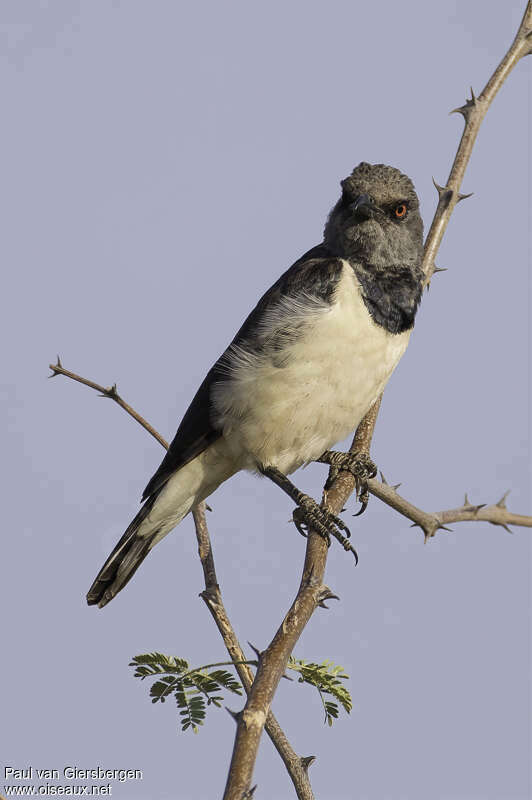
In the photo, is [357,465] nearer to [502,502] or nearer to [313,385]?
[313,385]

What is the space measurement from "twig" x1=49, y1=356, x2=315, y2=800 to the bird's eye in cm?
280

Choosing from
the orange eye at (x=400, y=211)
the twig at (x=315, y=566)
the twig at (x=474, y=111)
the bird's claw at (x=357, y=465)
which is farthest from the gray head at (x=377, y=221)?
the bird's claw at (x=357, y=465)

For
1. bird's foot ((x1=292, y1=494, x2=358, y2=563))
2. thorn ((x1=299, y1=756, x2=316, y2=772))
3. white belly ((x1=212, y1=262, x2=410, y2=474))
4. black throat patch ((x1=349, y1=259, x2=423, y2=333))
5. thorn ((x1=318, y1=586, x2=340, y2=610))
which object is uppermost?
black throat patch ((x1=349, y1=259, x2=423, y2=333))

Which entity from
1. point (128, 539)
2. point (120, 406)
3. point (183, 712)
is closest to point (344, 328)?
point (120, 406)

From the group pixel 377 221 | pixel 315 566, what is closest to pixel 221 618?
pixel 315 566

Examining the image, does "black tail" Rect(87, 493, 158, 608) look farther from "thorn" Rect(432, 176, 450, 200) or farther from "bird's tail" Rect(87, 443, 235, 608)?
"thorn" Rect(432, 176, 450, 200)

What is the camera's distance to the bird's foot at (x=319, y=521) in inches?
253

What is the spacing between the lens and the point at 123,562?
7.36 meters

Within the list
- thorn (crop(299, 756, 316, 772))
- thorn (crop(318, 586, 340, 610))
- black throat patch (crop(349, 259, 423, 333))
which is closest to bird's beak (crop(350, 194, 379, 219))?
black throat patch (crop(349, 259, 423, 333))

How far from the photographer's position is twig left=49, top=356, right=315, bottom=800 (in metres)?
4.36

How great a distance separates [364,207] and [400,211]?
330mm

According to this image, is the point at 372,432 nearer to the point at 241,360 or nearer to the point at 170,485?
the point at 241,360

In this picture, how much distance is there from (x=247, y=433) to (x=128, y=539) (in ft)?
4.13

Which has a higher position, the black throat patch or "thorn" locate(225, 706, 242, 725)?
the black throat patch
